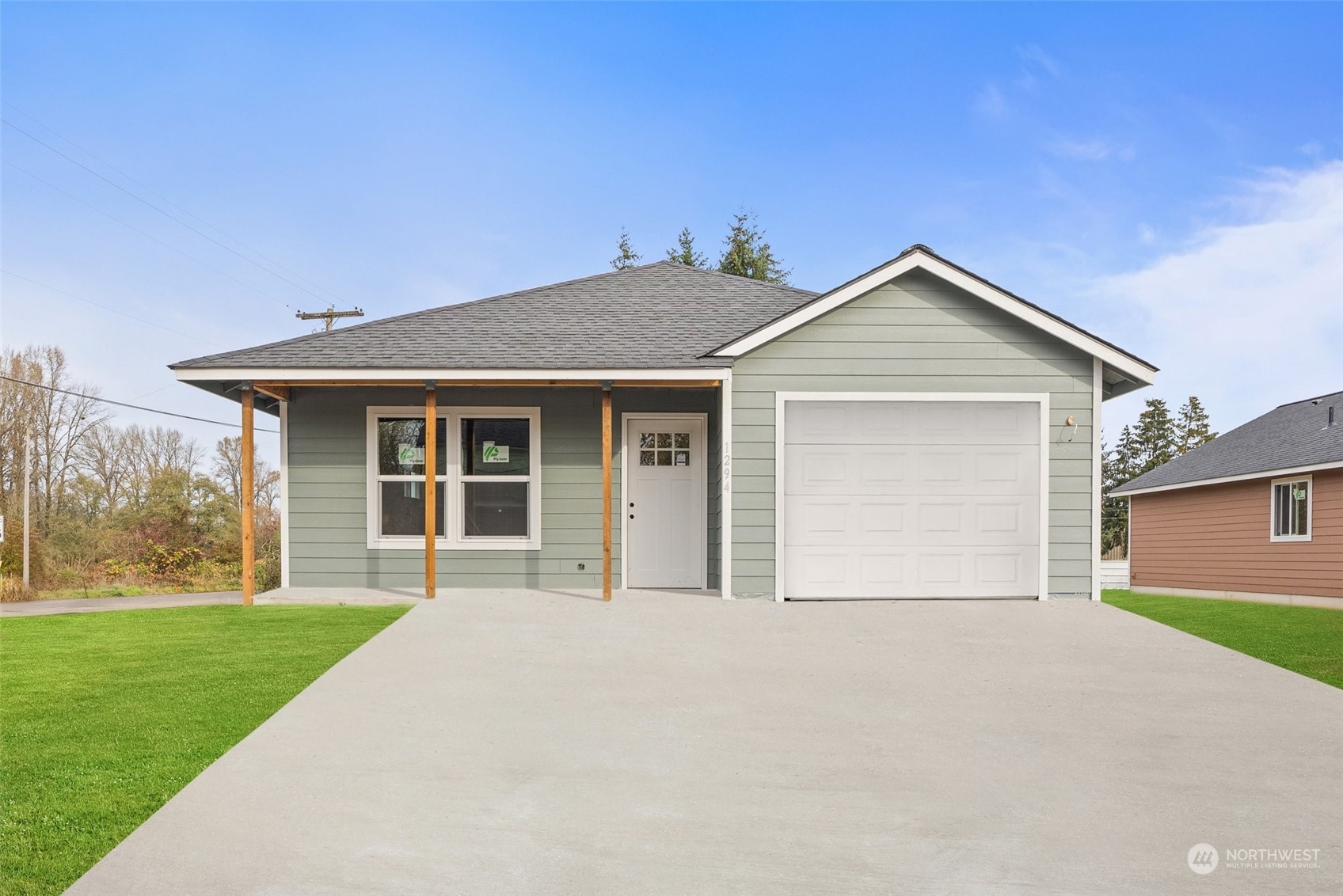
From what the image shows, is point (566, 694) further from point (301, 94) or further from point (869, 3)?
point (301, 94)

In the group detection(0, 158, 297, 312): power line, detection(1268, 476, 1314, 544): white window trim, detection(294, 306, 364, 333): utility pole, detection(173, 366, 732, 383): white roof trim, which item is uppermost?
detection(0, 158, 297, 312): power line

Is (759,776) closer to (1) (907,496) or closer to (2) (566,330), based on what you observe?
(1) (907,496)

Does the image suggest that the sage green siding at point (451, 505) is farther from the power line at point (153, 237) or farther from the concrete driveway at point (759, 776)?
the power line at point (153, 237)

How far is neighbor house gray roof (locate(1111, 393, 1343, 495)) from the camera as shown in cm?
1689

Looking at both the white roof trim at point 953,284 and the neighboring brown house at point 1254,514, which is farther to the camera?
the neighboring brown house at point 1254,514

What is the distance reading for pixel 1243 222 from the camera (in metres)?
15.1

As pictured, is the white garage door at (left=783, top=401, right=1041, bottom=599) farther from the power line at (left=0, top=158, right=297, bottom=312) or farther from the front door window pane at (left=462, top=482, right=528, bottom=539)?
the power line at (left=0, top=158, right=297, bottom=312)

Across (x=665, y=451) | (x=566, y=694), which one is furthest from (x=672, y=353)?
(x=566, y=694)

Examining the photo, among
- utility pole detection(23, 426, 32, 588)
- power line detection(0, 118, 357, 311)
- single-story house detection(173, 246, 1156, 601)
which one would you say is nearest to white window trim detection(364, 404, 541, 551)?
single-story house detection(173, 246, 1156, 601)

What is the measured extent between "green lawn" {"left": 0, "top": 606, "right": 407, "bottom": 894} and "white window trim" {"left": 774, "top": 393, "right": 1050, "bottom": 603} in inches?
163

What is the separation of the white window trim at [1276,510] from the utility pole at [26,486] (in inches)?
1063

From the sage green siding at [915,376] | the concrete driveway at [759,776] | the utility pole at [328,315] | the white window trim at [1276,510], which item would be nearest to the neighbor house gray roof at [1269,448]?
the white window trim at [1276,510]

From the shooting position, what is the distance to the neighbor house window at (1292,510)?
55.3 feet

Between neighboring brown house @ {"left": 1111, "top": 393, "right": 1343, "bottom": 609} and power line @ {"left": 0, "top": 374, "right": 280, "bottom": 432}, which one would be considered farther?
power line @ {"left": 0, "top": 374, "right": 280, "bottom": 432}
